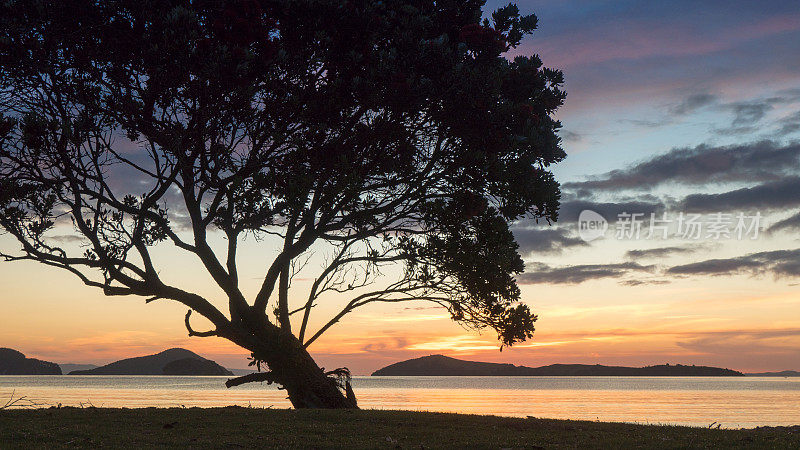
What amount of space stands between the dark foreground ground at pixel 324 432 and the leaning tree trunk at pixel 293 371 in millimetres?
2210

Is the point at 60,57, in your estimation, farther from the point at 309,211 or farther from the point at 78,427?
the point at 78,427

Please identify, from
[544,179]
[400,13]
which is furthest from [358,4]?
[544,179]

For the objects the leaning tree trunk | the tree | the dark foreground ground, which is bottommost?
the dark foreground ground

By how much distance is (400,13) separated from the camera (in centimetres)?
1994

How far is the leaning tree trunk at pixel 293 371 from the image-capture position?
2416 cm

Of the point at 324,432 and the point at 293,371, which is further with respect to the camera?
the point at 293,371

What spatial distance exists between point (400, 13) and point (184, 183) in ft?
27.3

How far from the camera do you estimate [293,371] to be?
24250 mm

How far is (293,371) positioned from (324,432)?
22.7ft

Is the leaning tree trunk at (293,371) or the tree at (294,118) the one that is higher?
the tree at (294,118)

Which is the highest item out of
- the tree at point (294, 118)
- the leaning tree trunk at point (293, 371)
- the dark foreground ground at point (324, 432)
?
the tree at point (294, 118)

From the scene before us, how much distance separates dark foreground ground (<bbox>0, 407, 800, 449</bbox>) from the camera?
15.8 meters

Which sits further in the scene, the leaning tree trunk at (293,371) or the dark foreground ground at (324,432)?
the leaning tree trunk at (293,371)

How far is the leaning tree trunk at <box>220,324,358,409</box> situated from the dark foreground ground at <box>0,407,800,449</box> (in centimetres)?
221
